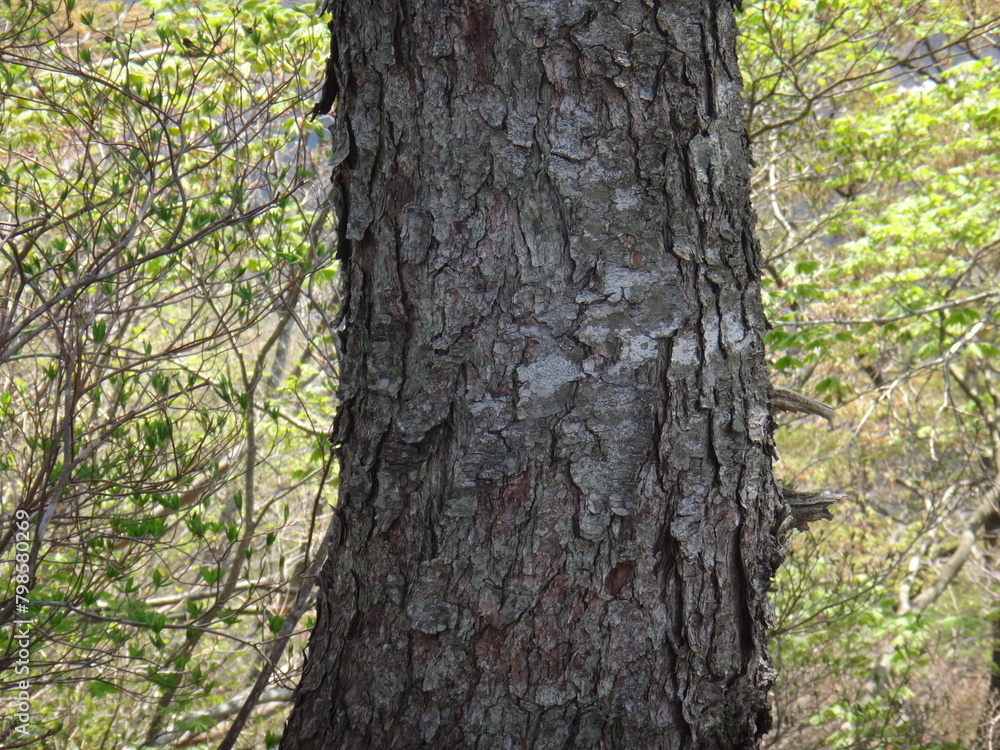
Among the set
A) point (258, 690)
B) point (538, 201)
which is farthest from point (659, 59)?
point (258, 690)

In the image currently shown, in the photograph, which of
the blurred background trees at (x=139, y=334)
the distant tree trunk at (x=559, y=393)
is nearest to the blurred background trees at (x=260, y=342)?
the blurred background trees at (x=139, y=334)

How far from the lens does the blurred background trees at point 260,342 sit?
2.58 metres

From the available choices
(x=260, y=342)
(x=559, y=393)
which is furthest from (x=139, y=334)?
(x=260, y=342)

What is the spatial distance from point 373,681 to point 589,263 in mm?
679

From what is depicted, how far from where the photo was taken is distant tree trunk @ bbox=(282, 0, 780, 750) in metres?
1.08

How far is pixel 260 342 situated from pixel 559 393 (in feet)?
28.1

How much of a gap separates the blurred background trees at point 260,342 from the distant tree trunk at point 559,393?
1.24 m

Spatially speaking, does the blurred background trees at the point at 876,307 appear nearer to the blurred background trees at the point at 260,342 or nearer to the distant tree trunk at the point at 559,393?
the blurred background trees at the point at 260,342

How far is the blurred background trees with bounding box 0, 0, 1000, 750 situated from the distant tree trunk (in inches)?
48.7

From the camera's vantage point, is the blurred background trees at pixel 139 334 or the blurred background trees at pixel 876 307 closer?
the blurred background trees at pixel 139 334

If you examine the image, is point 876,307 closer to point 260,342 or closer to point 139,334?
point 139,334

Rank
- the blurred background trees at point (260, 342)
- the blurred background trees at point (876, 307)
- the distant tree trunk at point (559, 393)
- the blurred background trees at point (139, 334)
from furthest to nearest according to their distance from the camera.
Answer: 1. the blurred background trees at point (876, 307)
2. the blurred background trees at point (260, 342)
3. the blurred background trees at point (139, 334)
4. the distant tree trunk at point (559, 393)

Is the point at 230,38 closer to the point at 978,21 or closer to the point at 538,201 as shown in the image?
the point at 538,201

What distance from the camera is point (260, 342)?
9.16 m
